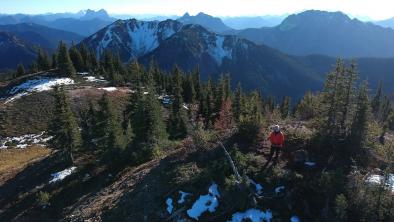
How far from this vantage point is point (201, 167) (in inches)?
995

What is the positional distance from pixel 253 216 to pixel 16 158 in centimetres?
4149

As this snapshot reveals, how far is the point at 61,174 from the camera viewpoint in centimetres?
3666

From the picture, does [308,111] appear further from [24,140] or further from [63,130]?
[24,140]

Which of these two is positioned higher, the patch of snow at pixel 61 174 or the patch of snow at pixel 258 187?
the patch of snow at pixel 258 187

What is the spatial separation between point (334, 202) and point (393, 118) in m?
66.1

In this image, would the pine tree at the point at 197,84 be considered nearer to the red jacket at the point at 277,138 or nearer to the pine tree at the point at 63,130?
the pine tree at the point at 63,130

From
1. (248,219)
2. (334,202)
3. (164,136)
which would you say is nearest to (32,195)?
(164,136)

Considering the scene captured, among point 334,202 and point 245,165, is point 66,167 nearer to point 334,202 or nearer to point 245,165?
point 245,165

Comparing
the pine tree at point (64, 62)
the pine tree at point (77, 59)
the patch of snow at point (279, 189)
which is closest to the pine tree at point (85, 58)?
the pine tree at point (77, 59)

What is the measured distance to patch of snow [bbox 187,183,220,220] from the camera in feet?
70.0

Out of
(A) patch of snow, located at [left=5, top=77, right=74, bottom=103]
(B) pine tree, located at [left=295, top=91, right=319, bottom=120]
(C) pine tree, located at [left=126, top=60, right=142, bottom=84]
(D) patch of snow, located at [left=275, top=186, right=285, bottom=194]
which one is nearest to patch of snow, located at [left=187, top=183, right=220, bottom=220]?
(D) patch of snow, located at [left=275, top=186, right=285, bottom=194]

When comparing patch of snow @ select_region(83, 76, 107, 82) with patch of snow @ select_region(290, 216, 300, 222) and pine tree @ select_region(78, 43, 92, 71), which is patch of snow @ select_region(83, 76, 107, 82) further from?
patch of snow @ select_region(290, 216, 300, 222)

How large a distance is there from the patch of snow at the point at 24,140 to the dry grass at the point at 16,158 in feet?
6.81

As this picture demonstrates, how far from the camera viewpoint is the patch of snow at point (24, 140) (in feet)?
192
